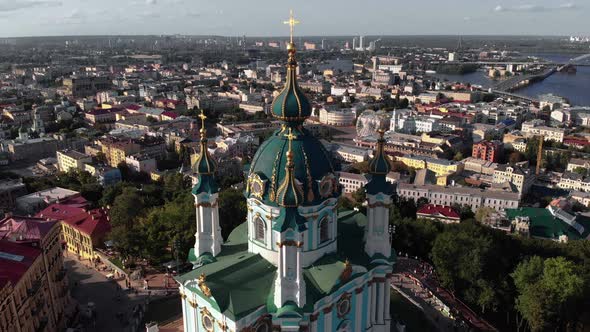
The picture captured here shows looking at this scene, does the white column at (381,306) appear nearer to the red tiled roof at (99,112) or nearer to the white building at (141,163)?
the white building at (141,163)

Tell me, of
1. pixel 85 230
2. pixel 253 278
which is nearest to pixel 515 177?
pixel 85 230

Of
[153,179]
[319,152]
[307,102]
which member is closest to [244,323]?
[319,152]

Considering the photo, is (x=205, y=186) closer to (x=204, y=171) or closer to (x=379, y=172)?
(x=204, y=171)

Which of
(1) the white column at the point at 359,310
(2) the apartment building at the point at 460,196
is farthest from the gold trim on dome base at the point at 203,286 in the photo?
(2) the apartment building at the point at 460,196

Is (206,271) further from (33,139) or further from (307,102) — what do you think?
(33,139)

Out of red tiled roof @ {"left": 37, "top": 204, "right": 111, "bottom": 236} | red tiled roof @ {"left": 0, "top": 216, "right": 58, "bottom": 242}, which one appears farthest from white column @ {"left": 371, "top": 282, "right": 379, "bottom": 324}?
red tiled roof @ {"left": 37, "top": 204, "right": 111, "bottom": 236}

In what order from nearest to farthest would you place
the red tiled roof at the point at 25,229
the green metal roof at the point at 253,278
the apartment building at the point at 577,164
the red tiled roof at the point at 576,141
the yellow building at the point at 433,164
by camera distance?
the green metal roof at the point at 253,278 → the red tiled roof at the point at 25,229 → the yellow building at the point at 433,164 → the apartment building at the point at 577,164 → the red tiled roof at the point at 576,141

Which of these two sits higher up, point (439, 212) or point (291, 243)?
point (291, 243)
